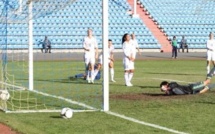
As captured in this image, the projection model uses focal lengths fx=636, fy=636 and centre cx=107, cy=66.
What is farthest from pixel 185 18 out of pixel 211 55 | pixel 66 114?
pixel 66 114

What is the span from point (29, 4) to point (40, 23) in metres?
39.0

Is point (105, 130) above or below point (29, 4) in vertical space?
below

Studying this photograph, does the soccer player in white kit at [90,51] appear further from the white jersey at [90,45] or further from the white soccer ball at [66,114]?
the white soccer ball at [66,114]

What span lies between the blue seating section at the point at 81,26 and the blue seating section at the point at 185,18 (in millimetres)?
2683

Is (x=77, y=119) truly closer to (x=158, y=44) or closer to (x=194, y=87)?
(x=194, y=87)

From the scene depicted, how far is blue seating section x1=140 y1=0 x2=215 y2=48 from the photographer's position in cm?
6222

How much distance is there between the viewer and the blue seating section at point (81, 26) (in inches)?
2216

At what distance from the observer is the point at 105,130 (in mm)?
12359

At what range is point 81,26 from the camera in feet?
188

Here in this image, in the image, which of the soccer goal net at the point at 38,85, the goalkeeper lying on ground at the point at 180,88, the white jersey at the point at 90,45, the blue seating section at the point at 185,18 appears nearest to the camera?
the soccer goal net at the point at 38,85

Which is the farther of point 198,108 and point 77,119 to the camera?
point 198,108

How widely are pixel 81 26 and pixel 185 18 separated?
467 inches

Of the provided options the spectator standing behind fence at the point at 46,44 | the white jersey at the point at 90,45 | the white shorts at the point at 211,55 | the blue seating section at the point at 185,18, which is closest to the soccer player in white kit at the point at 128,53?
the white jersey at the point at 90,45

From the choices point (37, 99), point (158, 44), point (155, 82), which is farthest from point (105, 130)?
point (158, 44)
